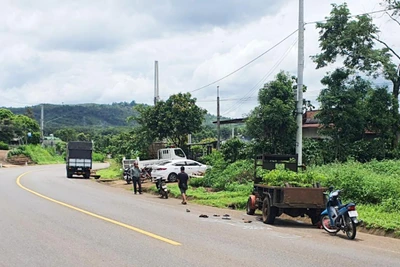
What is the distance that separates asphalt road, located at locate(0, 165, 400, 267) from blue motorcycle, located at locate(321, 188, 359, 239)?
24 centimetres

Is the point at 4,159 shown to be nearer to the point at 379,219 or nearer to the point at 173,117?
the point at 173,117

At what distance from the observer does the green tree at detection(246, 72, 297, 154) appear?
90.8ft

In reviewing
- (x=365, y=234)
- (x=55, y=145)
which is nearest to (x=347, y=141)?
(x=365, y=234)

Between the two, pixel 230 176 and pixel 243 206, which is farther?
pixel 230 176

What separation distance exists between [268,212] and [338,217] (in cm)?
263

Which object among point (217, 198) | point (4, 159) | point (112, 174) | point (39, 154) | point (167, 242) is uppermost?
point (167, 242)

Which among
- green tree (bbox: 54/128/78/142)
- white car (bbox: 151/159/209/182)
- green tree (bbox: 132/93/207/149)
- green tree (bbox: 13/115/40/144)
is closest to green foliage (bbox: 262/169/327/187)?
white car (bbox: 151/159/209/182)

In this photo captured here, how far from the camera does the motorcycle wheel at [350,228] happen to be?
37.7 feet

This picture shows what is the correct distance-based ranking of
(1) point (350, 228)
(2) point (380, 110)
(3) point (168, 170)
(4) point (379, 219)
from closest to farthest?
(1) point (350, 228), (4) point (379, 219), (2) point (380, 110), (3) point (168, 170)

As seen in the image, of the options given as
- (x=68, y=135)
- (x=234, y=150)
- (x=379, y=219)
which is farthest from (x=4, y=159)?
(x=379, y=219)

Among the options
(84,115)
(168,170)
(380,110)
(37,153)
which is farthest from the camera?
(84,115)

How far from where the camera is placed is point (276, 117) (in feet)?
90.0

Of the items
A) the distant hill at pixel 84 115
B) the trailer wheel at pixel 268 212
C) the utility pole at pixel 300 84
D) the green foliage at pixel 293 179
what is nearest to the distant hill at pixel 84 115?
the distant hill at pixel 84 115

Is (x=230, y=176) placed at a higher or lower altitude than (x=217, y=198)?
higher
